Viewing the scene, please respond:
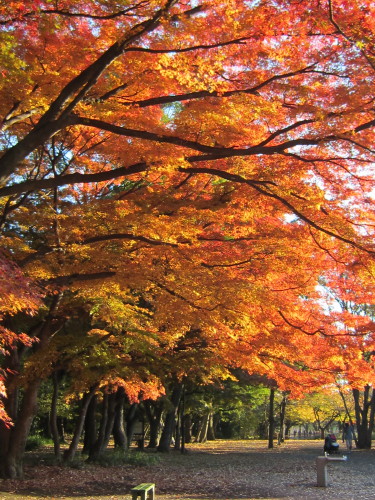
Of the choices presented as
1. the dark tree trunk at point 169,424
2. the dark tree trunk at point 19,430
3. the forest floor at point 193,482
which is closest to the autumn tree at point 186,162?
the dark tree trunk at point 19,430

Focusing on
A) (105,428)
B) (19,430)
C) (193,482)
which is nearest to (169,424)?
(105,428)

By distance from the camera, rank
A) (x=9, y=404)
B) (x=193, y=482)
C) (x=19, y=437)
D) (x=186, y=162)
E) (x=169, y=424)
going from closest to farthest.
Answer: (x=186, y=162), (x=19, y=437), (x=9, y=404), (x=193, y=482), (x=169, y=424)

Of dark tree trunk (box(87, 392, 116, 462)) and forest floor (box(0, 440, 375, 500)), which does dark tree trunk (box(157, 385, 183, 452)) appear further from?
forest floor (box(0, 440, 375, 500))

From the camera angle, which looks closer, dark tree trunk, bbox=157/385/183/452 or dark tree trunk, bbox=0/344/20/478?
dark tree trunk, bbox=0/344/20/478

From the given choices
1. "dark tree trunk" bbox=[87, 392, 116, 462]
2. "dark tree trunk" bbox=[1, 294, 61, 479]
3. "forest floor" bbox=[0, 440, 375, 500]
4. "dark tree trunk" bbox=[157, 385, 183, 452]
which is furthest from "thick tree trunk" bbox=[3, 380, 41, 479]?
"dark tree trunk" bbox=[157, 385, 183, 452]

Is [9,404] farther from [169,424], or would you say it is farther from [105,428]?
[169,424]

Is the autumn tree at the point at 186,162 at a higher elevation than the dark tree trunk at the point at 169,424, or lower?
higher

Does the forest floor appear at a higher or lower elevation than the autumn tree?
lower

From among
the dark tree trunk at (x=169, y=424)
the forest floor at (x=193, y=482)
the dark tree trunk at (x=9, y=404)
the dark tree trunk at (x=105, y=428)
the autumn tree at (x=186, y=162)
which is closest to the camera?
the autumn tree at (x=186, y=162)

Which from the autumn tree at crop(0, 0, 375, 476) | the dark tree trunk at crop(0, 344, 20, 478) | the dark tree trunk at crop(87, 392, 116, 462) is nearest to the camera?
the autumn tree at crop(0, 0, 375, 476)

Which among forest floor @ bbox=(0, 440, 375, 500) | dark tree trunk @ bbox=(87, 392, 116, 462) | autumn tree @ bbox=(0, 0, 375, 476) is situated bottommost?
forest floor @ bbox=(0, 440, 375, 500)

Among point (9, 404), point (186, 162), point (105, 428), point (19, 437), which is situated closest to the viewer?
point (186, 162)

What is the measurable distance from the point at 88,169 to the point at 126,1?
533 cm

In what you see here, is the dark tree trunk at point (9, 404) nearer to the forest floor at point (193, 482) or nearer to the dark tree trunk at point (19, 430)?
the dark tree trunk at point (19, 430)
